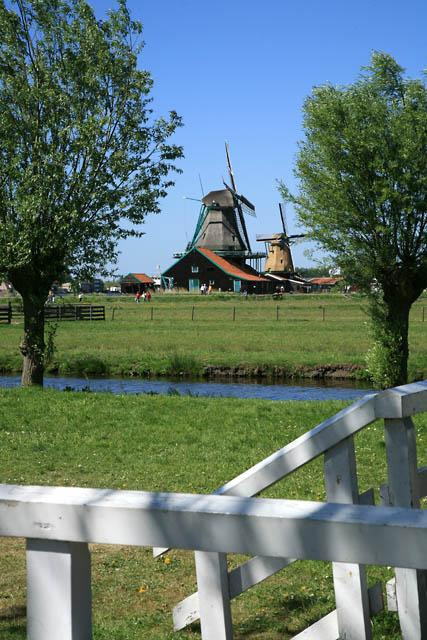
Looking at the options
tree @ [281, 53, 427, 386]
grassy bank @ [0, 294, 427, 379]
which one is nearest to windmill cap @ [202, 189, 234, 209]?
grassy bank @ [0, 294, 427, 379]

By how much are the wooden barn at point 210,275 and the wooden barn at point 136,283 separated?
68.3 feet

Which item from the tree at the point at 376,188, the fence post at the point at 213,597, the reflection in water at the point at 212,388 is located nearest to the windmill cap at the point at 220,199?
the reflection in water at the point at 212,388

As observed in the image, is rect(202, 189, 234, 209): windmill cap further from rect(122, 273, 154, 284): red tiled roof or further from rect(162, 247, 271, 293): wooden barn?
rect(122, 273, 154, 284): red tiled roof

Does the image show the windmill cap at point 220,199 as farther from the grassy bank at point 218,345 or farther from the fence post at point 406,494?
the fence post at point 406,494

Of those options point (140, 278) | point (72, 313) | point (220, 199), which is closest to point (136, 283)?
point (140, 278)

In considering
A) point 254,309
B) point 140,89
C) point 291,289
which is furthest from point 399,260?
→ point 291,289

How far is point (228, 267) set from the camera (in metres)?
98.8

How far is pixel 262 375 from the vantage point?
30641 millimetres

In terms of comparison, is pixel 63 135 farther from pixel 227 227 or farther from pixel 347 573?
Answer: pixel 227 227

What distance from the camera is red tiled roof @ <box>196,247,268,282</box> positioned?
96725 millimetres

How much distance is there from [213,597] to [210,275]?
308ft

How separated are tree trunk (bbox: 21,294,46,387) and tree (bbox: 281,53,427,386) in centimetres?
694

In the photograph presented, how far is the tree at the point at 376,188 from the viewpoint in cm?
2003

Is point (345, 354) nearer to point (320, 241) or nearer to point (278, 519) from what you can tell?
point (320, 241)
